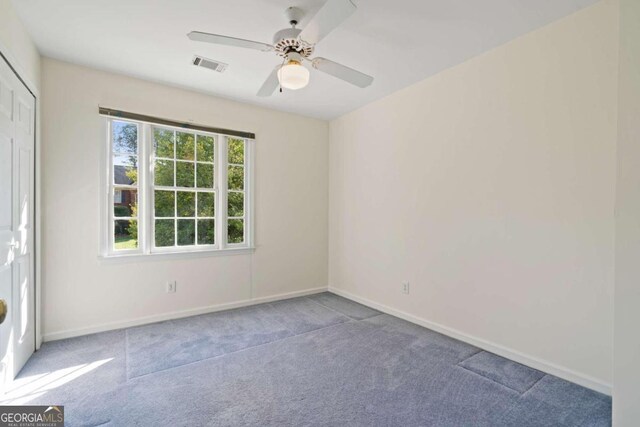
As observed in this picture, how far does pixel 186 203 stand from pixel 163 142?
2.44 feet

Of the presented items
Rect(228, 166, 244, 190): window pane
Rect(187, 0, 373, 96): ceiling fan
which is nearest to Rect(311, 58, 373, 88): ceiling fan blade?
Rect(187, 0, 373, 96): ceiling fan

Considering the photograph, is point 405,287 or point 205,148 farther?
point 205,148

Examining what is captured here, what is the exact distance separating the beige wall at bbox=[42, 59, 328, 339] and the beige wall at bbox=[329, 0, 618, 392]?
114 centimetres

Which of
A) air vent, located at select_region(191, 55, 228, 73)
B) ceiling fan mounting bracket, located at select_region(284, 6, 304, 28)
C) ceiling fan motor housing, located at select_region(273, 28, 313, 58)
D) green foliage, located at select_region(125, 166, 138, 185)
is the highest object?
air vent, located at select_region(191, 55, 228, 73)

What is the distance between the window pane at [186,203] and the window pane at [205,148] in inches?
17.9

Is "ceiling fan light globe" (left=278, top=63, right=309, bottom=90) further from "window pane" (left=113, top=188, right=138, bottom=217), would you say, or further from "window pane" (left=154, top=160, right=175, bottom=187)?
"window pane" (left=113, top=188, right=138, bottom=217)

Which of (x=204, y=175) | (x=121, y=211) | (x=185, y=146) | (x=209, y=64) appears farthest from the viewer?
(x=204, y=175)

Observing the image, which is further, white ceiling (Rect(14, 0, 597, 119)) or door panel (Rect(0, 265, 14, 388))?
white ceiling (Rect(14, 0, 597, 119))

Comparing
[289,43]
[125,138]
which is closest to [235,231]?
[125,138]

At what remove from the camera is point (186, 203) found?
379cm

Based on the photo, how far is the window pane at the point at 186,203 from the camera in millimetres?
3752

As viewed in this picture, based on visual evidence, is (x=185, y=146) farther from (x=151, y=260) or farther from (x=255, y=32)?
(x=255, y=32)

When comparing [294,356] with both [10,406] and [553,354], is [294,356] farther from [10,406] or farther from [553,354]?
[553,354]

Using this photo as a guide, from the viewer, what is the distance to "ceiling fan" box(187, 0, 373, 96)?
69.7 inches
